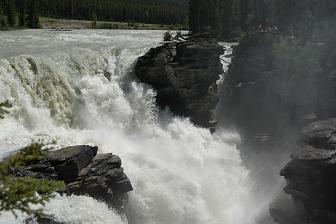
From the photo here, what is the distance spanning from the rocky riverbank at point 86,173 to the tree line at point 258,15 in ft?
148

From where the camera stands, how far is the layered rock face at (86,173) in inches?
1027

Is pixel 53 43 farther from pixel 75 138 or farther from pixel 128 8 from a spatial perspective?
pixel 128 8

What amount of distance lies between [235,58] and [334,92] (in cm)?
1721

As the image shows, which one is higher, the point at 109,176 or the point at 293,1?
the point at 293,1

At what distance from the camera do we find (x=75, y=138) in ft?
111

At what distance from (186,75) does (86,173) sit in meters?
21.2

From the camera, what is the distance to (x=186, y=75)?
154 feet

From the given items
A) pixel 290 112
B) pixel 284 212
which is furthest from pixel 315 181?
pixel 290 112

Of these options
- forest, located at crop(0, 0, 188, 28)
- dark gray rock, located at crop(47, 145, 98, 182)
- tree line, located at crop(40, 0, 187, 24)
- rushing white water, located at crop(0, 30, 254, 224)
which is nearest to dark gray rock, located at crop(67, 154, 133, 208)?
dark gray rock, located at crop(47, 145, 98, 182)

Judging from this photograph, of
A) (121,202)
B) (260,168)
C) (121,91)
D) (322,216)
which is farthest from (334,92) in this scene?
(121,202)

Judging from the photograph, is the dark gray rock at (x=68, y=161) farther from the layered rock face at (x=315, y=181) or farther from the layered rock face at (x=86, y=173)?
the layered rock face at (x=315, y=181)

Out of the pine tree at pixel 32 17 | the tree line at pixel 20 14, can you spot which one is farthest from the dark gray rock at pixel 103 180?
the pine tree at pixel 32 17

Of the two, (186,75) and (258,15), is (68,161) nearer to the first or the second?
(186,75)

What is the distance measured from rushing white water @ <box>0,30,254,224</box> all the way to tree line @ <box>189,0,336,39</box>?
3165 cm
